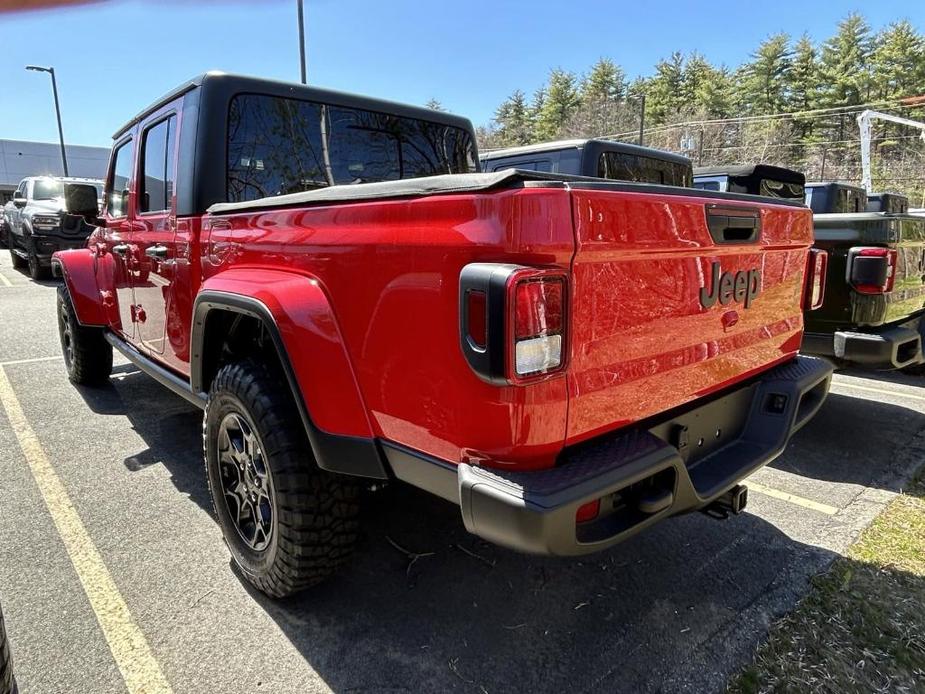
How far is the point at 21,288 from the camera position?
11836 mm

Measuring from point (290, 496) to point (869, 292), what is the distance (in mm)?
3907

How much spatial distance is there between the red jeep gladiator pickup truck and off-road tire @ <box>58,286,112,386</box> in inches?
95.2

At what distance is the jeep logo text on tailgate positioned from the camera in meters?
2.10

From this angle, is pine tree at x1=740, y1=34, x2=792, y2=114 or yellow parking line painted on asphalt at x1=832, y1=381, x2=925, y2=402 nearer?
yellow parking line painted on asphalt at x1=832, y1=381, x2=925, y2=402

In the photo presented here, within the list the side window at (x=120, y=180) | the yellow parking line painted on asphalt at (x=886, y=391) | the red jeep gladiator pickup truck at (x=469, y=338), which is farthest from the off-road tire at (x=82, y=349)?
the yellow parking line painted on asphalt at (x=886, y=391)

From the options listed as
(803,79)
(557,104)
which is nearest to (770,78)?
(803,79)

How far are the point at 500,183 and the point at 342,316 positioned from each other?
72cm

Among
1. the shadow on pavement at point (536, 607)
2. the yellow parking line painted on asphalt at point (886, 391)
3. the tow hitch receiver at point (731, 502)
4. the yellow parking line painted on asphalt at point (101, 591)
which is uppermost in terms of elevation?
the tow hitch receiver at point (731, 502)

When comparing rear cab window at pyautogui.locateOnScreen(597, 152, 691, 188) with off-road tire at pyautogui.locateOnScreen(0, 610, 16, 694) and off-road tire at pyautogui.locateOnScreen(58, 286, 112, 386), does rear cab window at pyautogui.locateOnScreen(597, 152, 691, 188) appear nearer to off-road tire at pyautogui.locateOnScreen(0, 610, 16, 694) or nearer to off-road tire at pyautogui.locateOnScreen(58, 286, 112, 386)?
off-road tire at pyautogui.locateOnScreen(58, 286, 112, 386)

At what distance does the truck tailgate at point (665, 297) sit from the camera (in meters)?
1.66

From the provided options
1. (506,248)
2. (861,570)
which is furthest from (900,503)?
(506,248)

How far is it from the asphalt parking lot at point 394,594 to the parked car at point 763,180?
3.12 meters

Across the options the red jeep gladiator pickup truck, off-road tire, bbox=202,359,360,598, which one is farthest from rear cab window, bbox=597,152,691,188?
off-road tire, bbox=202,359,360,598

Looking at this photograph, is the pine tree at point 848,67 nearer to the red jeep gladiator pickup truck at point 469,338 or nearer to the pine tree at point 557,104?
the pine tree at point 557,104
